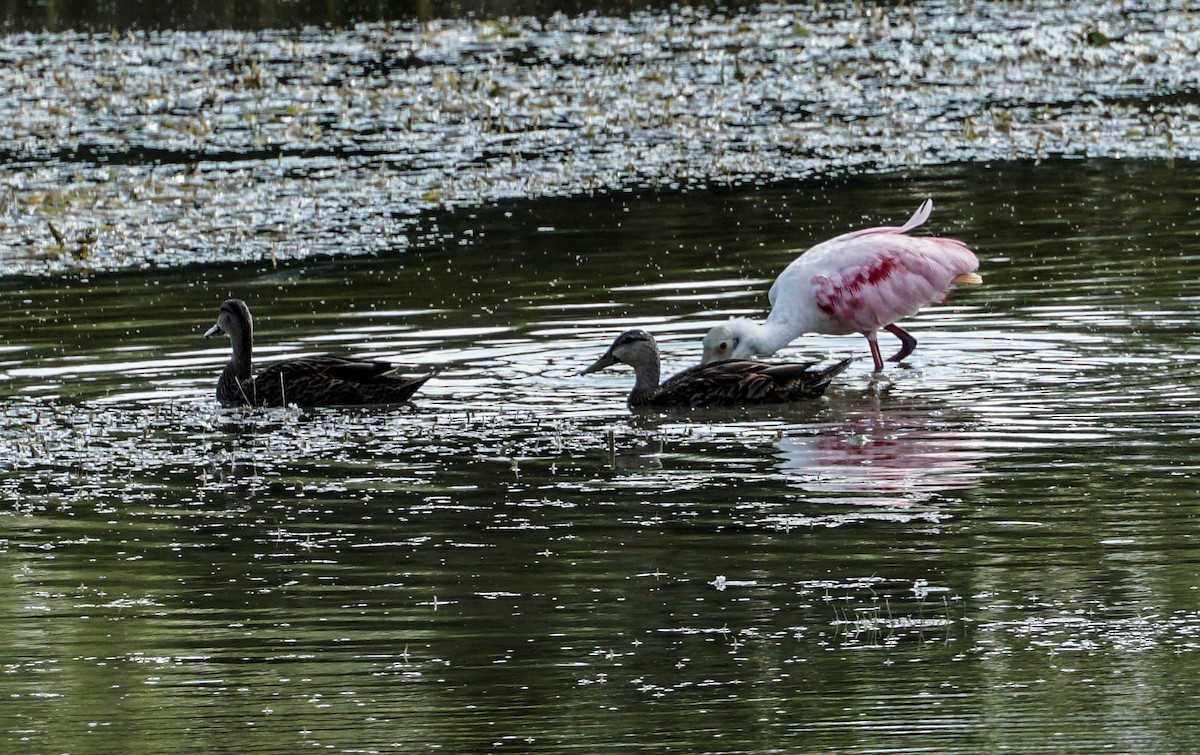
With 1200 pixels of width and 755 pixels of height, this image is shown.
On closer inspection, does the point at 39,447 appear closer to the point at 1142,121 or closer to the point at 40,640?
the point at 40,640

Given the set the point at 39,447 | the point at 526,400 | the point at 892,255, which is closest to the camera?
the point at 39,447

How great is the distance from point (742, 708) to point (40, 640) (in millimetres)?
2716

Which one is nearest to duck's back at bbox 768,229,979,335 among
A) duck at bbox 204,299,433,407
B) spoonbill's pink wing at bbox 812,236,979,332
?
spoonbill's pink wing at bbox 812,236,979,332

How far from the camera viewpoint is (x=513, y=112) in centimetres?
2477

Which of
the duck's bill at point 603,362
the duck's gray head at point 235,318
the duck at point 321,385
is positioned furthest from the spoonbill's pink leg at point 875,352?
the duck's gray head at point 235,318

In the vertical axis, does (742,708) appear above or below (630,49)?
below

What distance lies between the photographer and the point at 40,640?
8.03m

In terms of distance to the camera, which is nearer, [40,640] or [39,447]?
[40,640]

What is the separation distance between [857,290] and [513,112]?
38.9 feet

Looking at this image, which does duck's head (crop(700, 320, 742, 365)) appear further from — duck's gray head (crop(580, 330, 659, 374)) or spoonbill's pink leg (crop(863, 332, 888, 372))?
spoonbill's pink leg (crop(863, 332, 888, 372))

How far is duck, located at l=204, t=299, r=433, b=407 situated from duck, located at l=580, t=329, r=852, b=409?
1168 millimetres

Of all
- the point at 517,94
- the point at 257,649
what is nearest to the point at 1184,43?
the point at 517,94

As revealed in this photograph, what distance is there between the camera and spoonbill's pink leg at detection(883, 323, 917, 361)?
44.5ft

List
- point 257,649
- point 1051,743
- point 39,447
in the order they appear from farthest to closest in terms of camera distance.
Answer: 1. point 39,447
2. point 257,649
3. point 1051,743
